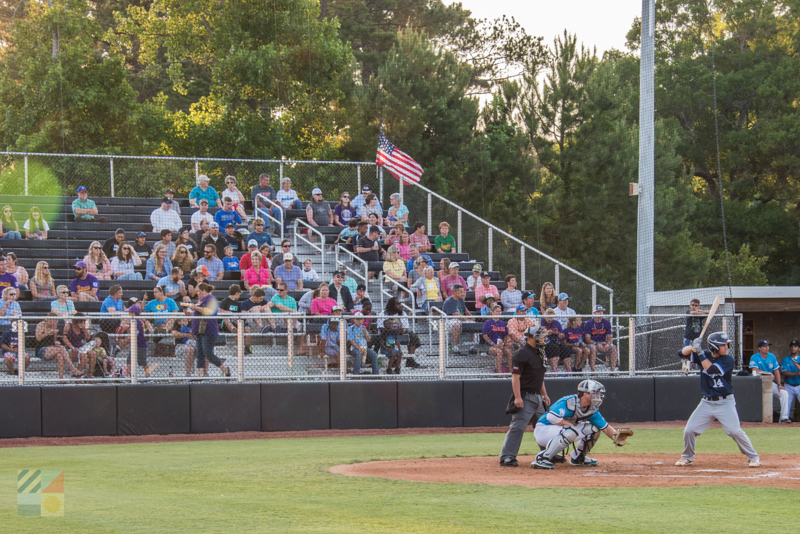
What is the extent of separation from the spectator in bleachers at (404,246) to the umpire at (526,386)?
10.1m

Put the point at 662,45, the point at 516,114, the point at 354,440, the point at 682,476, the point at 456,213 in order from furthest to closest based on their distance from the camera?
the point at 662,45, the point at 516,114, the point at 456,213, the point at 354,440, the point at 682,476

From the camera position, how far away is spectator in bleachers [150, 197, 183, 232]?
68.9 feet

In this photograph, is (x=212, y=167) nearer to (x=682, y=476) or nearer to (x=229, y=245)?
(x=229, y=245)

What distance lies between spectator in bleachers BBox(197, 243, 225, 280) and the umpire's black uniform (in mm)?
9743

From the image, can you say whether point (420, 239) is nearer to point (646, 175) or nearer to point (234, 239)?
point (234, 239)

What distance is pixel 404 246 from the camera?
2081cm

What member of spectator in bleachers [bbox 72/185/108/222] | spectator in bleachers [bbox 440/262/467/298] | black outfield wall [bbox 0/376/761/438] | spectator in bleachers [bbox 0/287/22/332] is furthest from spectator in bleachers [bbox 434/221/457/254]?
spectator in bleachers [bbox 0/287/22/332]

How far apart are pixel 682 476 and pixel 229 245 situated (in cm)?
1262

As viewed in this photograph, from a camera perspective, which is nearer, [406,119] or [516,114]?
[406,119]

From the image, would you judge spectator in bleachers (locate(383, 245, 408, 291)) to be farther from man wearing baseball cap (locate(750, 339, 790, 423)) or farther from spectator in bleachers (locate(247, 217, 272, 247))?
man wearing baseball cap (locate(750, 339, 790, 423))

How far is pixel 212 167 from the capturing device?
2581 centimetres

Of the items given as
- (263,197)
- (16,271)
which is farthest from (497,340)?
(16,271)

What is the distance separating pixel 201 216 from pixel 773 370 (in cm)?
1331

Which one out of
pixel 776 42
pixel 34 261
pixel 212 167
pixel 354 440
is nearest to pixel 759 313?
pixel 354 440
